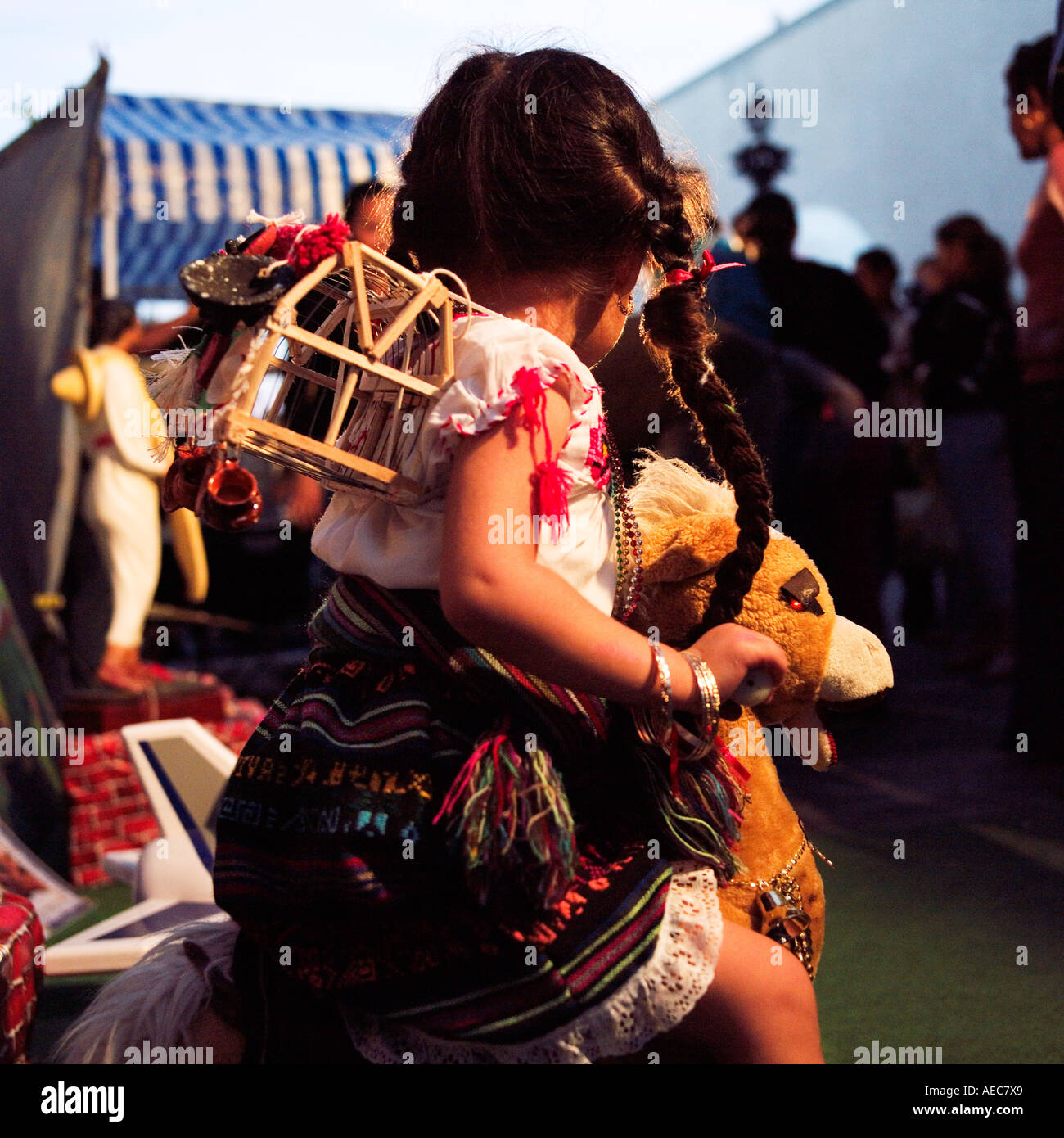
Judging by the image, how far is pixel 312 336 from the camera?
3.65 ft

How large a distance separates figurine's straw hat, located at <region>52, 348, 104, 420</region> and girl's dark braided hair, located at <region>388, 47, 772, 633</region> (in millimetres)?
3362

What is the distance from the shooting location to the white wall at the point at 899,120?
30.8 ft

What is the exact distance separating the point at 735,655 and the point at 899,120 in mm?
10482

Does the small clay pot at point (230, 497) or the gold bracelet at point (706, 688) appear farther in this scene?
the gold bracelet at point (706, 688)

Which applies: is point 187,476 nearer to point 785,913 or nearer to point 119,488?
point 785,913

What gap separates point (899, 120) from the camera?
1052 centimetres

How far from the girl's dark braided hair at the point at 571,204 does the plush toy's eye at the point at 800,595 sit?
96mm

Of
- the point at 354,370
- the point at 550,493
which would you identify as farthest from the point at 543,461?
the point at 354,370

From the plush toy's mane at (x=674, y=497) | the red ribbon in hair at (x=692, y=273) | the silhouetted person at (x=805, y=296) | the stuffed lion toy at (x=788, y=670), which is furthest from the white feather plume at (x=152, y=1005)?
the silhouetted person at (x=805, y=296)

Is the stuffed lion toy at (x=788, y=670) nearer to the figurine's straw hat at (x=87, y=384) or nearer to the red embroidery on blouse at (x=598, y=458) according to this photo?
the red embroidery on blouse at (x=598, y=458)

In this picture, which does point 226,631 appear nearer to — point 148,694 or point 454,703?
point 148,694

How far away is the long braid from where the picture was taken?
1.33 metres

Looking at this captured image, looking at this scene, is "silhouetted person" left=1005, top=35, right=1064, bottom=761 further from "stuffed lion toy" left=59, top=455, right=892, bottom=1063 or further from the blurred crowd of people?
"stuffed lion toy" left=59, top=455, right=892, bottom=1063

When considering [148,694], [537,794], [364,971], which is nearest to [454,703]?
[537,794]
